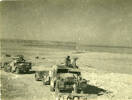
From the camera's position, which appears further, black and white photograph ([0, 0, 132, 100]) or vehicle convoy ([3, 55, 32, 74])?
vehicle convoy ([3, 55, 32, 74])

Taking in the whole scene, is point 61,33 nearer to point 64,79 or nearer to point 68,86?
point 64,79

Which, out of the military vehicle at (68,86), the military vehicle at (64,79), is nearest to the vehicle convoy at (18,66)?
the military vehicle at (64,79)

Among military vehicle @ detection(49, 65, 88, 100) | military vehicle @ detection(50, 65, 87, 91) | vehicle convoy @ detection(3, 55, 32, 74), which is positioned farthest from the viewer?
vehicle convoy @ detection(3, 55, 32, 74)

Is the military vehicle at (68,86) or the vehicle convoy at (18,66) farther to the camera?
the vehicle convoy at (18,66)

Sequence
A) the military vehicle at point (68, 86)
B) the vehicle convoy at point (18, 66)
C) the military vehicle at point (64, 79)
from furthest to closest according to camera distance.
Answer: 1. the vehicle convoy at point (18, 66)
2. the military vehicle at point (64, 79)
3. the military vehicle at point (68, 86)

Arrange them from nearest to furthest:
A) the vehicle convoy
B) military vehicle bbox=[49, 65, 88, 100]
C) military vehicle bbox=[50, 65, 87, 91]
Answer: military vehicle bbox=[49, 65, 88, 100] → military vehicle bbox=[50, 65, 87, 91] → the vehicle convoy

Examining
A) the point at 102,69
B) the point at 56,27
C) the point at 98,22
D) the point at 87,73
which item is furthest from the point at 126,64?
the point at 56,27

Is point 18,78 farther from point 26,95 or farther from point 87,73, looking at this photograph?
point 87,73

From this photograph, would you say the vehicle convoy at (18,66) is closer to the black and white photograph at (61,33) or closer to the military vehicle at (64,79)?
the black and white photograph at (61,33)

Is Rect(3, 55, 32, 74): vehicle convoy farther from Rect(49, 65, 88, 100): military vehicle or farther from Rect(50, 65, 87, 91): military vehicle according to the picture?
Rect(49, 65, 88, 100): military vehicle

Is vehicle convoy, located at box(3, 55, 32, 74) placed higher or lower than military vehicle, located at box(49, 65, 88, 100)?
higher

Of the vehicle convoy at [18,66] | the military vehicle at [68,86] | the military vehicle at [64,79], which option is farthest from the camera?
the vehicle convoy at [18,66]

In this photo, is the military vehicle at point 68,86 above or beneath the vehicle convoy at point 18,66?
beneath

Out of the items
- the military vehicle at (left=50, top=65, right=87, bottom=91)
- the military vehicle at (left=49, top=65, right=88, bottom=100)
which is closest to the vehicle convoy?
the military vehicle at (left=50, top=65, right=87, bottom=91)
